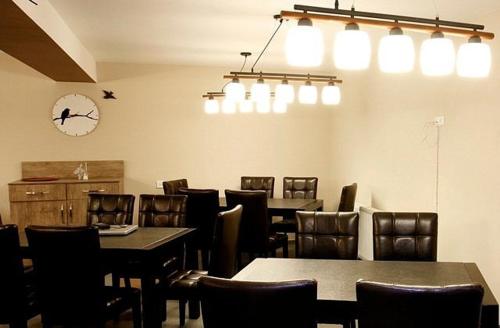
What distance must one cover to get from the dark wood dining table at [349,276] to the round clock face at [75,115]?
4479 mm

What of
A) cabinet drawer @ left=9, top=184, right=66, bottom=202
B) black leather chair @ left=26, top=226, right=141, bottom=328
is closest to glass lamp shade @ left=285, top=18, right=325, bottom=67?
black leather chair @ left=26, top=226, right=141, bottom=328

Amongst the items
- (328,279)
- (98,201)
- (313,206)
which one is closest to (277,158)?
(313,206)

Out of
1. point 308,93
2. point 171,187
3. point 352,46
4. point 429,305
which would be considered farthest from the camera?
point 171,187

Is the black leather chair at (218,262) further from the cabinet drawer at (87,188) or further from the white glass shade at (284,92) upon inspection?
the cabinet drawer at (87,188)

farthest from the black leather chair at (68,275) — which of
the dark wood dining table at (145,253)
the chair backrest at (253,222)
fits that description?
the chair backrest at (253,222)

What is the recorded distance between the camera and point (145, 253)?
280 cm

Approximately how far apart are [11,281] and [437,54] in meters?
2.66

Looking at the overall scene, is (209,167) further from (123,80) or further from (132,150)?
(123,80)

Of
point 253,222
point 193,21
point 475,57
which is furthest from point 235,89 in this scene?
point 475,57

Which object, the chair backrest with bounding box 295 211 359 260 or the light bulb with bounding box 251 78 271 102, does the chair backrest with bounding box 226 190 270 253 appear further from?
the chair backrest with bounding box 295 211 359 260

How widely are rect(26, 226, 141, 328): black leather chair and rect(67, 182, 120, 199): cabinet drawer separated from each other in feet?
10.2

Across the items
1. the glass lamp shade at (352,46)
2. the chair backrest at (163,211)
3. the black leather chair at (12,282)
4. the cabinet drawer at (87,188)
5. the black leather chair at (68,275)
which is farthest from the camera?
the cabinet drawer at (87,188)

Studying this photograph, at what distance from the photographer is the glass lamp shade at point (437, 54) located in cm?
A: 192

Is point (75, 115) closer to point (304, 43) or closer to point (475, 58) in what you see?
point (304, 43)
